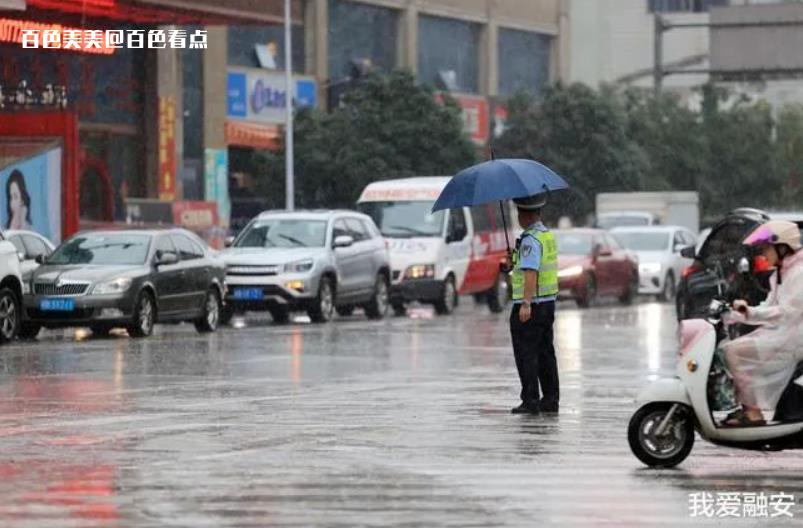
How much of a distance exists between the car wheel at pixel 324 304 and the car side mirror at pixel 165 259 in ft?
15.7

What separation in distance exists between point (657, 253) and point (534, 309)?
114 ft

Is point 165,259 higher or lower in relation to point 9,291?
higher

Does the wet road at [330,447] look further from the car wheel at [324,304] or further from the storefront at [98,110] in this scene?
the storefront at [98,110]

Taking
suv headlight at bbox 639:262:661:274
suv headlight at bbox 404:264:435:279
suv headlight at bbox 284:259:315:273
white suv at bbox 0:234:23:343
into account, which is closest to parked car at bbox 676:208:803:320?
white suv at bbox 0:234:23:343

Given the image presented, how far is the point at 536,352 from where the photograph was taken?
17.0m

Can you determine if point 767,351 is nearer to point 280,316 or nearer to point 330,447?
point 330,447

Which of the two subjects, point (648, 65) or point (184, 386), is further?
point (648, 65)

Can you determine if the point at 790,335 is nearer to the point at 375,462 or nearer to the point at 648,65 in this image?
the point at 375,462

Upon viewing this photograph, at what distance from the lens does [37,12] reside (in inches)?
1900

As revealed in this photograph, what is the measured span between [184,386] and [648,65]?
8792 centimetres

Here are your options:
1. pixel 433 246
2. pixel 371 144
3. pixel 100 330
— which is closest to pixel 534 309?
pixel 100 330

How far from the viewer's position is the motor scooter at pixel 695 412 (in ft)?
41.5

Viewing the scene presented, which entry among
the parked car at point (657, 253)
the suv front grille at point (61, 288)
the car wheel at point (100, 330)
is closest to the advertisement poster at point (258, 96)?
the parked car at point (657, 253)

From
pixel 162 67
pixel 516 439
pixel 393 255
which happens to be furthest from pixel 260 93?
pixel 516 439
